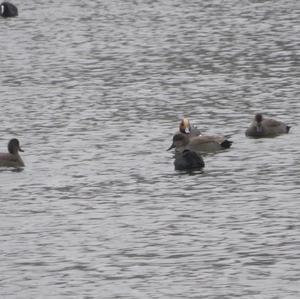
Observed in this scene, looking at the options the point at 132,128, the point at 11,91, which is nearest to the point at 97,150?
the point at 132,128

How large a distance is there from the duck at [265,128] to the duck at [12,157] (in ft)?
21.1

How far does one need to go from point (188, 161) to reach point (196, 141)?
3.39 m

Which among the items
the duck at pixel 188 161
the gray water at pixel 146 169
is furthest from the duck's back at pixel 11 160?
the duck at pixel 188 161

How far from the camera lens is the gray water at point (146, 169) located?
2724 cm

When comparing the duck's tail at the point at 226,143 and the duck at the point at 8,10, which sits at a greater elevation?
the duck's tail at the point at 226,143

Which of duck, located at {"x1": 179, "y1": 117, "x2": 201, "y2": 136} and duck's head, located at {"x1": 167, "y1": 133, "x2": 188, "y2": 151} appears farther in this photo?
duck, located at {"x1": 179, "y1": 117, "x2": 201, "y2": 136}

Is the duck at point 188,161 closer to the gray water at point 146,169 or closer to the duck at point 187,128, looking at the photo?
the gray water at point 146,169

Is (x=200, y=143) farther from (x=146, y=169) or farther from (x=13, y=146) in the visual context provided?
(x=13, y=146)

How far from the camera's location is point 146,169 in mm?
36688

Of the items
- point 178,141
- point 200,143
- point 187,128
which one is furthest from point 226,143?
point 187,128

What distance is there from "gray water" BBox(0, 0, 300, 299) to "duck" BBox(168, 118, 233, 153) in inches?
15.8

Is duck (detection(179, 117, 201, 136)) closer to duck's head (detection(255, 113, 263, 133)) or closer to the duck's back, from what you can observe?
duck's head (detection(255, 113, 263, 133))

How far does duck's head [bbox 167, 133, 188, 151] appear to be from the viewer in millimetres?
39344

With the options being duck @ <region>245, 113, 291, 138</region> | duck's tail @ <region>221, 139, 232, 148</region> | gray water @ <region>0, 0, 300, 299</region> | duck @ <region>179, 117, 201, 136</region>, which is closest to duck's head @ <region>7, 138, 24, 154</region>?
gray water @ <region>0, 0, 300, 299</region>
